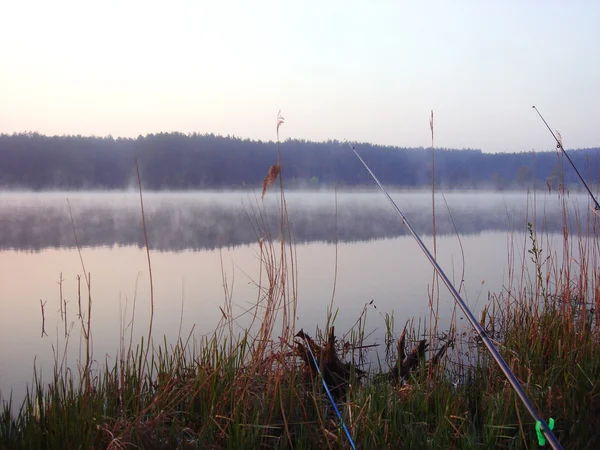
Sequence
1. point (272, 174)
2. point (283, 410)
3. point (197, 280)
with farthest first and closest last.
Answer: point (197, 280) < point (272, 174) < point (283, 410)

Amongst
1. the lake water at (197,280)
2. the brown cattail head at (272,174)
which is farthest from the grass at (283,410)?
the lake water at (197,280)

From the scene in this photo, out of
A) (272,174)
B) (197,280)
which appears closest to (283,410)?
(272,174)

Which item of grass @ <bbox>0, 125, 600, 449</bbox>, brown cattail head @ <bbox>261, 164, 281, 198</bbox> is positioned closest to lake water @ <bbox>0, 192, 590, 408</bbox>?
brown cattail head @ <bbox>261, 164, 281, 198</bbox>

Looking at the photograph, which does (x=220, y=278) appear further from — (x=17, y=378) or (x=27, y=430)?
(x=27, y=430)

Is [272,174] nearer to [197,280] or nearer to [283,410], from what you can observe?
[283,410]

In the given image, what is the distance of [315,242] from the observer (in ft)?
32.9

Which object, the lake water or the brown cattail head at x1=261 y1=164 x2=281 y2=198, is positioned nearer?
the brown cattail head at x1=261 y1=164 x2=281 y2=198

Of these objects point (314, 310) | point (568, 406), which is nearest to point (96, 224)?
point (314, 310)

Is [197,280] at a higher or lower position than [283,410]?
lower

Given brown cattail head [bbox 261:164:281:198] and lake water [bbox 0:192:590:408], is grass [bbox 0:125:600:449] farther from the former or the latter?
lake water [bbox 0:192:590:408]

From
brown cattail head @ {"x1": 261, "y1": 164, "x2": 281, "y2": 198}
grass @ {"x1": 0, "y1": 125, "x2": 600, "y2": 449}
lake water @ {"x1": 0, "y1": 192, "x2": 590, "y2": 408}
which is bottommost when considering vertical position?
lake water @ {"x1": 0, "y1": 192, "x2": 590, "y2": 408}

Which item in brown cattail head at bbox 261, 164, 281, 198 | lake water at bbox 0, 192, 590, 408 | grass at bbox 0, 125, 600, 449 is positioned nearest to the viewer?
grass at bbox 0, 125, 600, 449

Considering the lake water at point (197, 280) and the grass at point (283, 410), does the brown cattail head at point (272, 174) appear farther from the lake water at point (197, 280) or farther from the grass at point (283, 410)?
the lake water at point (197, 280)

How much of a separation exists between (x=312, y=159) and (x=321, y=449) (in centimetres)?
2422
